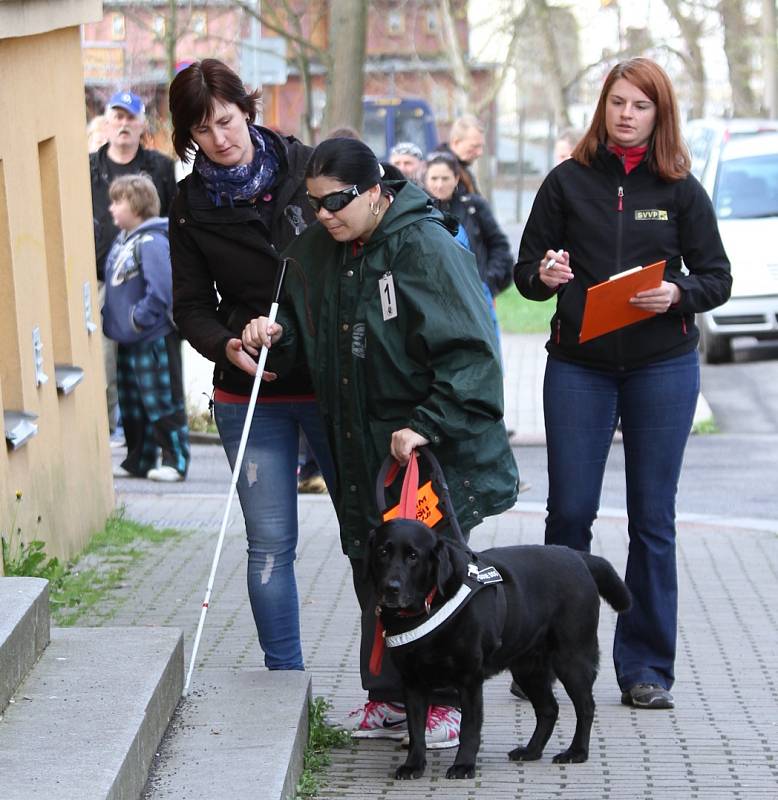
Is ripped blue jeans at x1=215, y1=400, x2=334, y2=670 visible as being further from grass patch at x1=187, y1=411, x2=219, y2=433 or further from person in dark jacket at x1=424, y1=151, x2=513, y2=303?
grass patch at x1=187, y1=411, x2=219, y2=433

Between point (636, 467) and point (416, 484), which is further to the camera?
point (636, 467)

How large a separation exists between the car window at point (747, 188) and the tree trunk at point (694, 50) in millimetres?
21308

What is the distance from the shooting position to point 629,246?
562cm

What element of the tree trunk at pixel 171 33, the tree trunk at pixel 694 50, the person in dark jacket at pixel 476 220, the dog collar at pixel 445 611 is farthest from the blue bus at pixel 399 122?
the dog collar at pixel 445 611

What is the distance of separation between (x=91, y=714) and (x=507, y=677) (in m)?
2.47

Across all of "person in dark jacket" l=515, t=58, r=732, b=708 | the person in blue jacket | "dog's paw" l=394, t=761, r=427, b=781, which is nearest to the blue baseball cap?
the person in blue jacket

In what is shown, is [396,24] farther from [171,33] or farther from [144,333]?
[144,333]

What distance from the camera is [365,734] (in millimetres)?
5414

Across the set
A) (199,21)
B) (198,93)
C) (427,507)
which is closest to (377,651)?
(427,507)

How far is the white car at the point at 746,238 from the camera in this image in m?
17.2

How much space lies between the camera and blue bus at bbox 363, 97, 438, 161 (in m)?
46.0

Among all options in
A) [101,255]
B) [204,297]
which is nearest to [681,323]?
[204,297]

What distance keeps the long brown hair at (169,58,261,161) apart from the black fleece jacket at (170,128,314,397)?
0.63ft

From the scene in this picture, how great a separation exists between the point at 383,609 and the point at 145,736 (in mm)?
769
